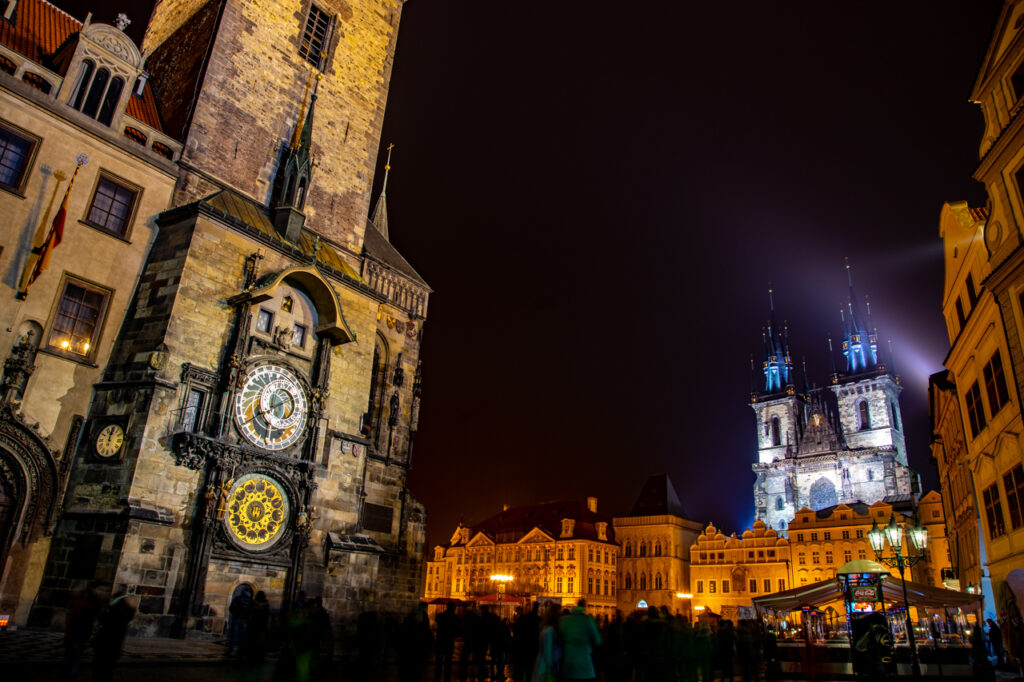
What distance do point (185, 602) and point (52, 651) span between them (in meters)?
3.84

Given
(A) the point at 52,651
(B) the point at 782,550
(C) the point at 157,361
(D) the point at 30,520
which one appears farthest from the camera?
Answer: (B) the point at 782,550

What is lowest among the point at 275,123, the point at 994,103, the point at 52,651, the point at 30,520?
the point at 52,651

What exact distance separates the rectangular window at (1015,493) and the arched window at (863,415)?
79512 millimetres

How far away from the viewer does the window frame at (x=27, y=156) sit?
15.3 metres

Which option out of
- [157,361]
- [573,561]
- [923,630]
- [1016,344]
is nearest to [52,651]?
[157,361]

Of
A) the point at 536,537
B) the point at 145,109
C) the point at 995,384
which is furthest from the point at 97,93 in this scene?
the point at 536,537

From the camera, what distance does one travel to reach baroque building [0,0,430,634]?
14.5 meters

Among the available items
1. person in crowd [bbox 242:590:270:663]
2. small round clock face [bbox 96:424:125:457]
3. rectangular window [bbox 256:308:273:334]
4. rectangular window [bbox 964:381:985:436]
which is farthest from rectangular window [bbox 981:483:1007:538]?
small round clock face [bbox 96:424:125:457]

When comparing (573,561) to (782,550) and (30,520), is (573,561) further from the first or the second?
(30,520)

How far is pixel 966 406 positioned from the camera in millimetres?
19781

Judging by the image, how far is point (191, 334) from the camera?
1641cm

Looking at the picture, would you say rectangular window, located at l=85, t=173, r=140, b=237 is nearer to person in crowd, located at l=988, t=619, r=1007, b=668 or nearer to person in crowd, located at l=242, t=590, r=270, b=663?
person in crowd, located at l=242, t=590, r=270, b=663

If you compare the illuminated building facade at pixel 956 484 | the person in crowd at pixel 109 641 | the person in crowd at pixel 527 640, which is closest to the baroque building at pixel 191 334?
the person in crowd at pixel 109 641

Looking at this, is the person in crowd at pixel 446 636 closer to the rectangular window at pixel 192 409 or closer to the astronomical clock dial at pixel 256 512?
the astronomical clock dial at pixel 256 512
